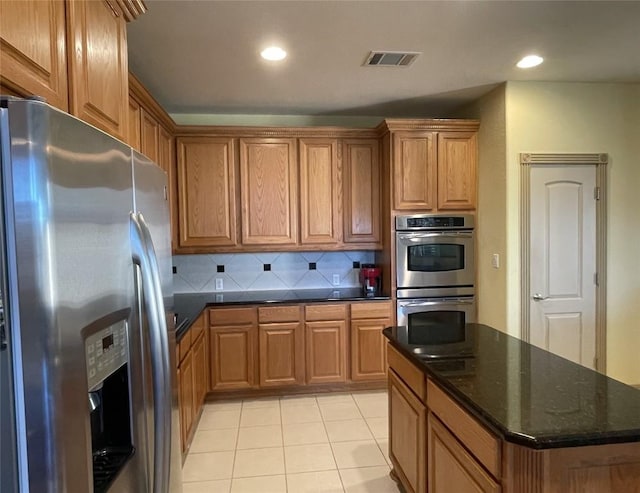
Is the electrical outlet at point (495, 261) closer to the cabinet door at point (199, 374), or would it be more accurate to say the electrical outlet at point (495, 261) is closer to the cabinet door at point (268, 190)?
the cabinet door at point (268, 190)

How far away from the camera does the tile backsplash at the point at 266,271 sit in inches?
162

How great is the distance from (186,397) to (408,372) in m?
1.48

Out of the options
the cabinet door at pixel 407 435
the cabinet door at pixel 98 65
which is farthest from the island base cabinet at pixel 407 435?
the cabinet door at pixel 98 65

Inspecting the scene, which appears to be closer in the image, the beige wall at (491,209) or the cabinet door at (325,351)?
the beige wall at (491,209)

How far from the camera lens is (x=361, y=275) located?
13.5 feet

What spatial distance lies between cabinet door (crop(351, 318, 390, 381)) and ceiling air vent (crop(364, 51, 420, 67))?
212 cm

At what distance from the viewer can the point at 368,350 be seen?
376cm

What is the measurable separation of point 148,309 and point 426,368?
3.92 ft

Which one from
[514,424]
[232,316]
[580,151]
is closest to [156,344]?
[514,424]

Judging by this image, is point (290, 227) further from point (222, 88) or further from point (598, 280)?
point (598, 280)

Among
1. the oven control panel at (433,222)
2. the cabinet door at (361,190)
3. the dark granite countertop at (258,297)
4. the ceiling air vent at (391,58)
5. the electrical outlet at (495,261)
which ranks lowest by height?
the dark granite countertop at (258,297)

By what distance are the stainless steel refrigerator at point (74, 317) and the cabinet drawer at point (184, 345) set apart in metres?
1.50

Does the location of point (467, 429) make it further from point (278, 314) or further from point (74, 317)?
point (278, 314)

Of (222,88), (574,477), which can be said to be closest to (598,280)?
(574,477)
